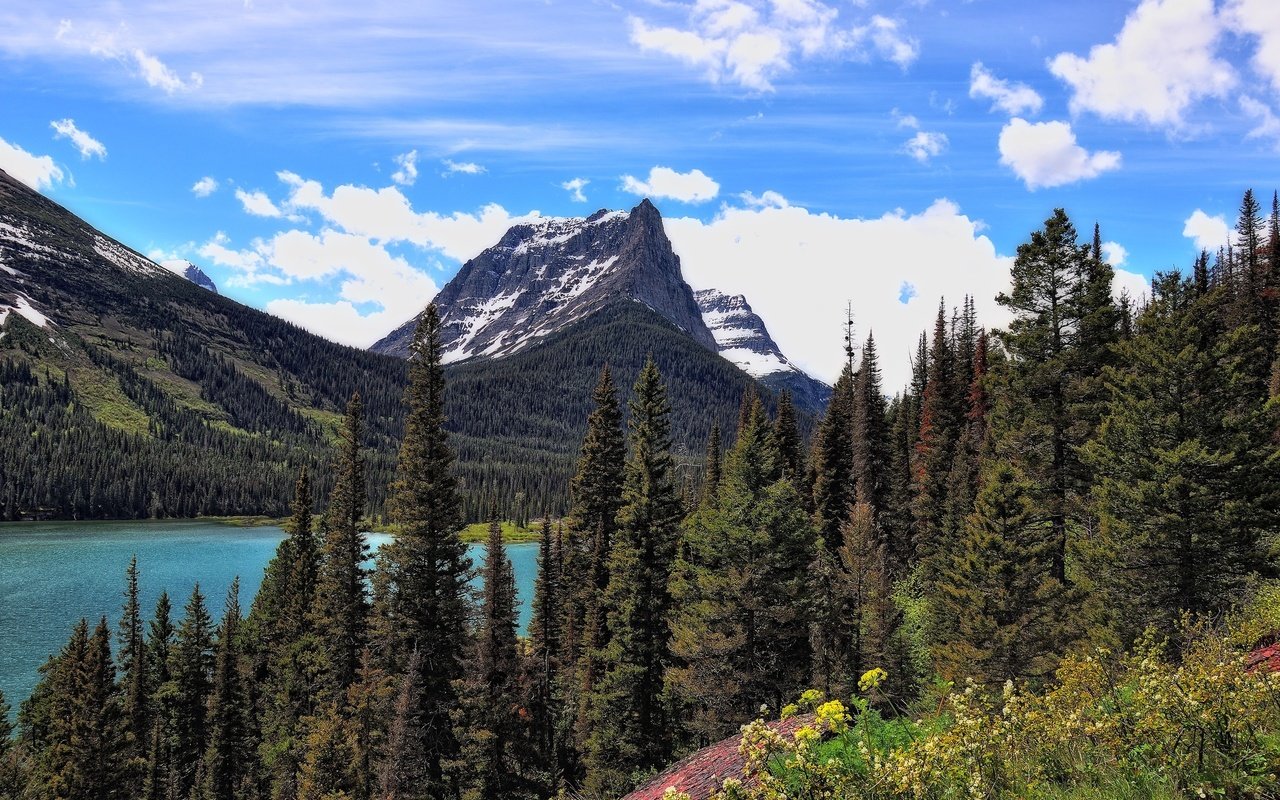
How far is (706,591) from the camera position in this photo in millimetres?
30844

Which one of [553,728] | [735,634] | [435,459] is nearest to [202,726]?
[553,728]

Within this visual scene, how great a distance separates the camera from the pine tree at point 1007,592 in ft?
85.4

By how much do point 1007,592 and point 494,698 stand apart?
24926mm

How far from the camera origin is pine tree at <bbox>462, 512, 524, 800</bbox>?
1307 inches

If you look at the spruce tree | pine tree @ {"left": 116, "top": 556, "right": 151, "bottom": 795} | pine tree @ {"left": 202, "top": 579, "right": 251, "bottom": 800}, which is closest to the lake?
the spruce tree

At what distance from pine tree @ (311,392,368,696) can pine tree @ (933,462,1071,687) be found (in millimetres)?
26604

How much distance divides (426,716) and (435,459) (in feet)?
36.5

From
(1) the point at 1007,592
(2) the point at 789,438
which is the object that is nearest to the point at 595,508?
(2) the point at 789,438

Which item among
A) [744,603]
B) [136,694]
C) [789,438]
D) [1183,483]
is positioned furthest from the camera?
[789,438]

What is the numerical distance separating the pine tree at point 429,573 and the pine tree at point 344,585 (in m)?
3.65

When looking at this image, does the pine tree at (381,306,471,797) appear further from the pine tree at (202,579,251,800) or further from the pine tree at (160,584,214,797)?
the pine tree at (160,584,214,797)

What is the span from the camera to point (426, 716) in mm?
29922

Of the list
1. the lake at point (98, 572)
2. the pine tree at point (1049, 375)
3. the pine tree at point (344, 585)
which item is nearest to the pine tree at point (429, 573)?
the lake at point (98, 572)

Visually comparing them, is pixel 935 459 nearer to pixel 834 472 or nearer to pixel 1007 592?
pixel 834 472
